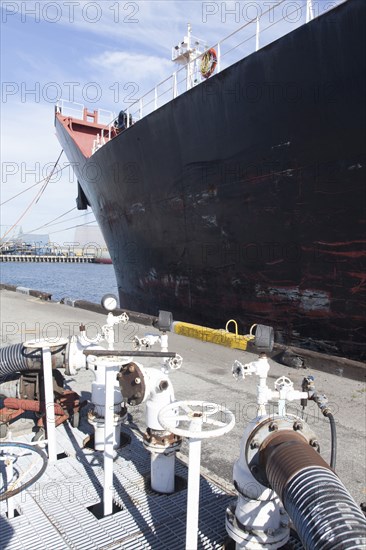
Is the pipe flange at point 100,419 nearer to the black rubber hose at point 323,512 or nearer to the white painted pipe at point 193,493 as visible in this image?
the white painted pipe at point 193,493

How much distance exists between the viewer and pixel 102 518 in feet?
9.18

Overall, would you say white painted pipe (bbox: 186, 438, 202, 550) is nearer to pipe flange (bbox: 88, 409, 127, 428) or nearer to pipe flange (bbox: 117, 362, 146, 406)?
pipe flange (bbox: 117, 362, 146, 406)

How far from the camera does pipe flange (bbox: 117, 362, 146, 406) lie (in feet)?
9.92

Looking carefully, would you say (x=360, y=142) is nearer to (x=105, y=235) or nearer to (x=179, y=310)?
(x=179, y=310)

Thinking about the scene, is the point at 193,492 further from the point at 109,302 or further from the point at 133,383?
the point at 109,302

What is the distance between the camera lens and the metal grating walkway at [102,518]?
2572mm

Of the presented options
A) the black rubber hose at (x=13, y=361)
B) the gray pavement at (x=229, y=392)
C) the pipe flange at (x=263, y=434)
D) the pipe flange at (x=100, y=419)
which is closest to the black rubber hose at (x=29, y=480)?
the pipe flange at (x=100, y=419)

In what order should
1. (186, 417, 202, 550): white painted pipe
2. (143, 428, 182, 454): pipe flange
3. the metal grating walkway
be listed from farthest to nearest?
(143, 428, 182, 454): pipe flange, the metal grating walkway, (186, 417, 202, 550): white painted pipe

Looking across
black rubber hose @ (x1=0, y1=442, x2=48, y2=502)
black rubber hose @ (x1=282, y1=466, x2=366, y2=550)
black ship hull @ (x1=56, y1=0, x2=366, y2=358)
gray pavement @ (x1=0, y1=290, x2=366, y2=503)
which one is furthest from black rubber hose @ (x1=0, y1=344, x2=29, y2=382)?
black ship hull @ (x1=56, y1=0, x2=366, y2=358)

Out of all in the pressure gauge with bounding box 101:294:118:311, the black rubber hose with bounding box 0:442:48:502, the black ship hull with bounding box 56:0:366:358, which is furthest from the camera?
the black ship hull with bounding box 56:0:366:358

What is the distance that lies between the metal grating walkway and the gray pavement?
522 millimetres

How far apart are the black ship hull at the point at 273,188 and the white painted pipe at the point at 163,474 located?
4.80 meters

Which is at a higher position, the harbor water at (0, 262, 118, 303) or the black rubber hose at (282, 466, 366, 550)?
the black rubber hose at (282, 466, 366, 550)

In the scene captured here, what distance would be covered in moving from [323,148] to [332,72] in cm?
119
